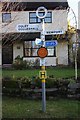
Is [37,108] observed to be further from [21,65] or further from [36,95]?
[21,65]

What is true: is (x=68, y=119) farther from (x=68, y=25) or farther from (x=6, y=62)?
(x=6, y=62)

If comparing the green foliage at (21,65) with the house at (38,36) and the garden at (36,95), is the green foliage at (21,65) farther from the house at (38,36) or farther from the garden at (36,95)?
the garden at (36,95)

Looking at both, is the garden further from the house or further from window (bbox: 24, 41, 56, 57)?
window (bbox: 24, 41, 56, 57)

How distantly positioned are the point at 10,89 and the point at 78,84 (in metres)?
2.84

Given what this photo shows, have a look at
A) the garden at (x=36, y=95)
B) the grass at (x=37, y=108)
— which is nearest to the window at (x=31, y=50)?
the garden at (x=36, y=95)

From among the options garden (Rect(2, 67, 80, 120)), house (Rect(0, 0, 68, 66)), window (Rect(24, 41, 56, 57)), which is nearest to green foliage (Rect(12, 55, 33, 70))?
house (Rect(0, 0, 68, 66))

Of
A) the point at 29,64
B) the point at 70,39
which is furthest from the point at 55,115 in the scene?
the point at 70,39

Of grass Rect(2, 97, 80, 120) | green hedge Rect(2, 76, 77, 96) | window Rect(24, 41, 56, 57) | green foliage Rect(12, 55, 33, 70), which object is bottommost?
grass Rect(2, 97, 80, 120)

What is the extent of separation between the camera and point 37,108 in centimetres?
1165

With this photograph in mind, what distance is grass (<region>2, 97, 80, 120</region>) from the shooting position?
34.7 ft

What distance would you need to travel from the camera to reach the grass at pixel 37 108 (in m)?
10.6

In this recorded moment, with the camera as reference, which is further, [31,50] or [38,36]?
[31,50]

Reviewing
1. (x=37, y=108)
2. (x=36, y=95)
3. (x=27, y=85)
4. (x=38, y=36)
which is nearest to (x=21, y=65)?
(x=38, y=36)

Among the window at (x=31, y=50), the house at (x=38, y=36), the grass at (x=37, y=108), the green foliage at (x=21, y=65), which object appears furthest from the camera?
the window at (x=31, y=50)
